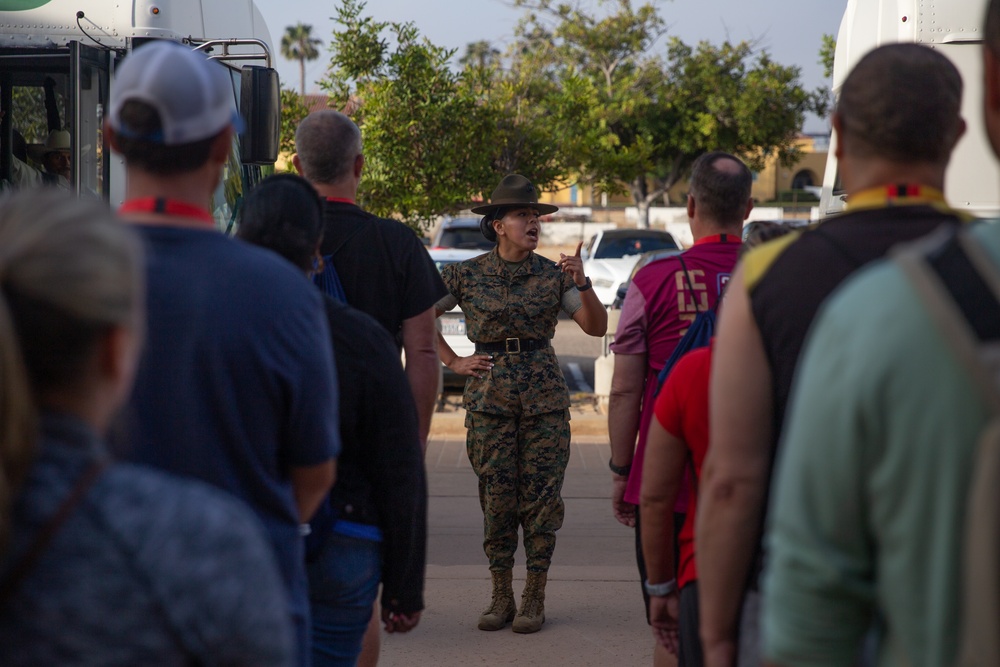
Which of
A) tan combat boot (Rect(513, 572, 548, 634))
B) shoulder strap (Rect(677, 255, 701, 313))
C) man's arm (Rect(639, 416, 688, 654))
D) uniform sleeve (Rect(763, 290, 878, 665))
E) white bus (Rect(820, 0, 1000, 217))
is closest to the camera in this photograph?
uniform sleeve (Rect(763, 290, 878, 665))

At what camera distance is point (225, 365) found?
2.01m

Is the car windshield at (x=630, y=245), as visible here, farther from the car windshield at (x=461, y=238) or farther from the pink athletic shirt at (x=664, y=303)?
the pink athletic shirt at (x=664, y=303)

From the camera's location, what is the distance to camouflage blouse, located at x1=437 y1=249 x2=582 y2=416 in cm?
530

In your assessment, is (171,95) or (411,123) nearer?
(171,95)

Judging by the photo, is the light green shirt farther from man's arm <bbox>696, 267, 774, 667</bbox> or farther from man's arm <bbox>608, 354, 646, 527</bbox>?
man's arm <bbox>608, 354, 646, 527</bbox>

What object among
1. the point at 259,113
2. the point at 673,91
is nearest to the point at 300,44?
the point at 673,91

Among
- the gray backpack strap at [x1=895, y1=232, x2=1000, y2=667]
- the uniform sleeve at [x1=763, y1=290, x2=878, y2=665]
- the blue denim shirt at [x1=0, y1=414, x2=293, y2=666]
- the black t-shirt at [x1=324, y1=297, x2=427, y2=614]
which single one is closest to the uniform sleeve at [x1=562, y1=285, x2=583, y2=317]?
the black t-shirt at [x1=324, y1=297, x2=427, y2=614]

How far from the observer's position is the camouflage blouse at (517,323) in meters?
5.30

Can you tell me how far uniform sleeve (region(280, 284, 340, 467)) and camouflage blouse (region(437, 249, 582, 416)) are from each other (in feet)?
10.1

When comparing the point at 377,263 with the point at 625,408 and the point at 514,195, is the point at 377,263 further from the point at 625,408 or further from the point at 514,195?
the point at 514,195

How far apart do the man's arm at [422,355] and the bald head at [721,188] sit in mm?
1028

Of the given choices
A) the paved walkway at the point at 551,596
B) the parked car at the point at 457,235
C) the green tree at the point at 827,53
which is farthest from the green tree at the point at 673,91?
the paved walkway at the point at 551,596

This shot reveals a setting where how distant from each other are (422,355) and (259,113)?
7.56 feet

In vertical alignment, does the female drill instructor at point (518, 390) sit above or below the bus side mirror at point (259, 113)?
below
